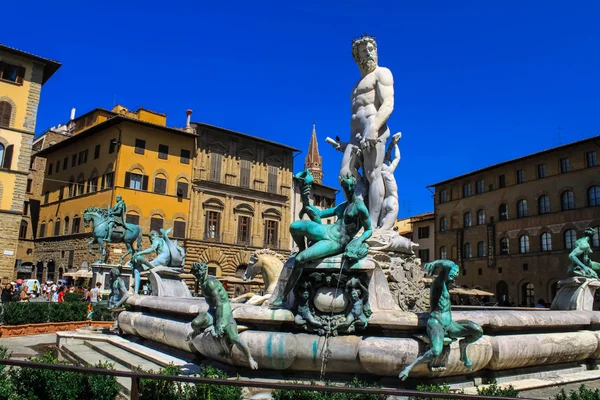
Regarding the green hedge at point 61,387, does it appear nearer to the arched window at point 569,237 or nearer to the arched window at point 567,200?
the arched window at point 569,237

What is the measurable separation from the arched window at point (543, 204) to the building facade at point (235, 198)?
22559 millimetres

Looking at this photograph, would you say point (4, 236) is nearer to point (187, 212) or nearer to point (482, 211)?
point (187, 212)

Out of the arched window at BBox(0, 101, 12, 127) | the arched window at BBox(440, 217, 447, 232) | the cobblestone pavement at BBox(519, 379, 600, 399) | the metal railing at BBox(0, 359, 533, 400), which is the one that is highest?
the arched window at BBox(0, 101, 12, 127)

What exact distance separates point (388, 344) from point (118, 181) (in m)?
38.4

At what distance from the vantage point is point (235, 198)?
4625 cm

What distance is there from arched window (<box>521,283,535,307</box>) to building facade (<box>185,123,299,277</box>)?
21327 millimetres

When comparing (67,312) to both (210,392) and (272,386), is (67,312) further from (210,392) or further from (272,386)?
(272,386)

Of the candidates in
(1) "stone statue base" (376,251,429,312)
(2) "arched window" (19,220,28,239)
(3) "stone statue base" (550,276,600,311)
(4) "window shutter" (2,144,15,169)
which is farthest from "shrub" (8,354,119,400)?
(2) "arched window" (19,220,28,239)

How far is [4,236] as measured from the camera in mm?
34188

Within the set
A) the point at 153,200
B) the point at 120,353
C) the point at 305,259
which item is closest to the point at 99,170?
the point at 153,200

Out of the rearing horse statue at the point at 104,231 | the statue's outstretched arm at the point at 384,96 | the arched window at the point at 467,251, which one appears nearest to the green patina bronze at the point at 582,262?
the statue's outstretched arm at the point at 384,96

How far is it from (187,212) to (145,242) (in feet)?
15.0

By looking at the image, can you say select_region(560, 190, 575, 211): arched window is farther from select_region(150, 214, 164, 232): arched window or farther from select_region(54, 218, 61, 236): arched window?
select_region(54, 218, 61, 236): arched window

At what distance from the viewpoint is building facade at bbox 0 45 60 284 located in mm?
34500
